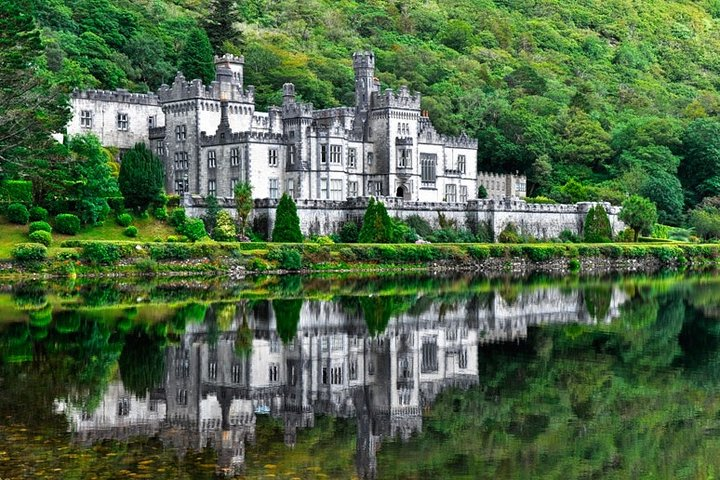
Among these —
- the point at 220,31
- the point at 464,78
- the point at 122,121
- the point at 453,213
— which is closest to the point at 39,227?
the point at 122,121

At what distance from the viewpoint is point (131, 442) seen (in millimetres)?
22703

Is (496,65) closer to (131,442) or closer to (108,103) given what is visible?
(108,103)

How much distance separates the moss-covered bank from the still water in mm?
11818

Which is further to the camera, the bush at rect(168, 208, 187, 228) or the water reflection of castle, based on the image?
the bush at rect(168, 208, 187, 228)

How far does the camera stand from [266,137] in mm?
79000

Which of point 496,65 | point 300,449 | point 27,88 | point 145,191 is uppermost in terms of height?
point 496,65

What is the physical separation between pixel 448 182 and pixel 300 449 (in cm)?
6970

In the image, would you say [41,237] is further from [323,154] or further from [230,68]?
[230,68]

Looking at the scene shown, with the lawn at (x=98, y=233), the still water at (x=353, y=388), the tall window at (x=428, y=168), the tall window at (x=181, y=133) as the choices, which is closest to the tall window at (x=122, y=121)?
the tall window at (x=181, y=133)

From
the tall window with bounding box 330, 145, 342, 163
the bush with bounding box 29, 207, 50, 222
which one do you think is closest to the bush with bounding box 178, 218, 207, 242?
the bush with bounding box 29, 207, 50, 222

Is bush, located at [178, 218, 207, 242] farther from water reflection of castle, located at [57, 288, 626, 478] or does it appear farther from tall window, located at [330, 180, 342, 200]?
water reflection of castle, located at [57, 288, 626, 478]

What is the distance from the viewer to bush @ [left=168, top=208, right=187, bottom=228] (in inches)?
2766

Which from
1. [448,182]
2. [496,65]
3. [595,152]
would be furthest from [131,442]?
[496,65]

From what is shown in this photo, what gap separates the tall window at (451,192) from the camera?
9056 centimetres
